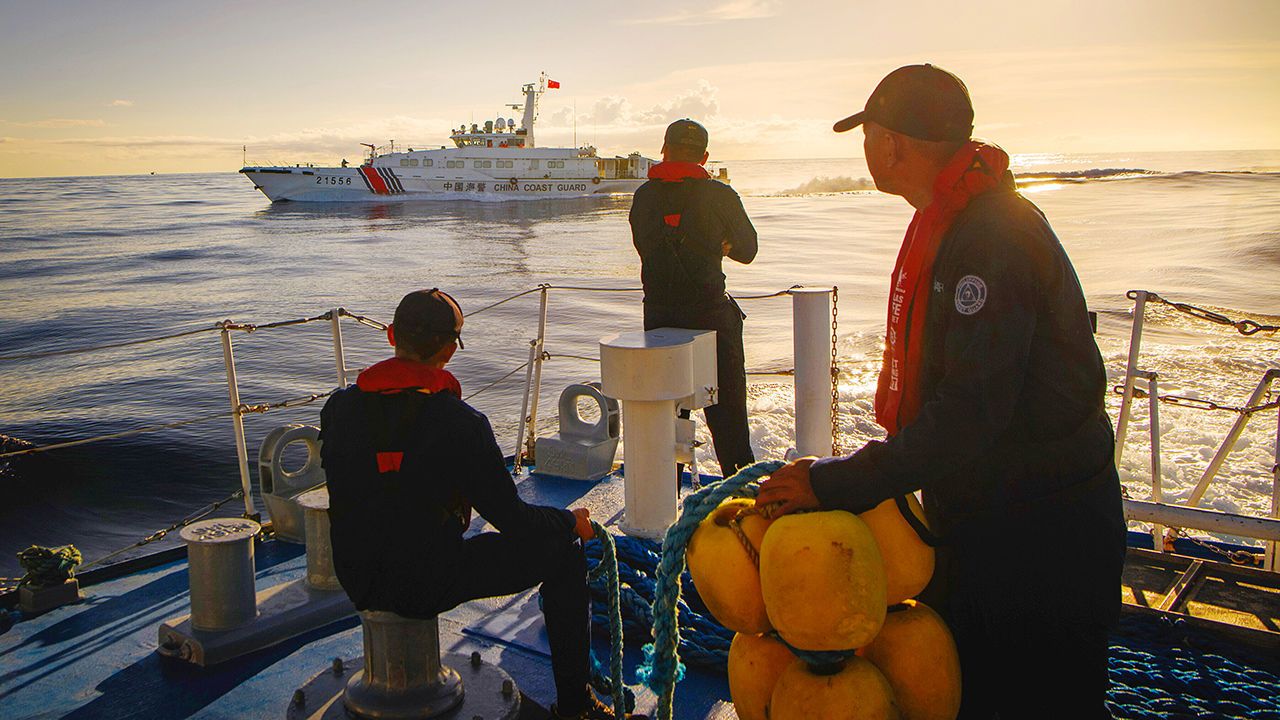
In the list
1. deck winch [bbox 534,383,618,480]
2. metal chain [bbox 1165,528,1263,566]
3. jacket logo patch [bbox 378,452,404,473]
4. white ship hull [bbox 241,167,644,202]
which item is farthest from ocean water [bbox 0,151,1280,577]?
white ship hull [bbox 241,167,644,202]

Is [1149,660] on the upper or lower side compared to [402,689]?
lower

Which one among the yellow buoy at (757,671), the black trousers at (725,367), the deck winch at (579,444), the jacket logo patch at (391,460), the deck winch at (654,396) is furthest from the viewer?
the deck winch at (579,444)

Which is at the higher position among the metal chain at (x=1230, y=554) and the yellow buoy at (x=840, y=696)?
the yellow buoy at (x=840, y=696)

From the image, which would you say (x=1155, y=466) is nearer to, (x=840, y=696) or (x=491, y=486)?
(x=840, y=696)

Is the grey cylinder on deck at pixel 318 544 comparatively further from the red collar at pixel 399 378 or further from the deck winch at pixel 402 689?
the red collar at pixel 399 378

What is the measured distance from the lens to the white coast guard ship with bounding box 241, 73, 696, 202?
177ft

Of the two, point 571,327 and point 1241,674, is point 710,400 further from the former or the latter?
point 571,327

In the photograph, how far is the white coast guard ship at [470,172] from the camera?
53844 millimetres

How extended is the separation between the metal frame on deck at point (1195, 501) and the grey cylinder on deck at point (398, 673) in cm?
220

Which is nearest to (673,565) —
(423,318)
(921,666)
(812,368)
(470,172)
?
(921,666)

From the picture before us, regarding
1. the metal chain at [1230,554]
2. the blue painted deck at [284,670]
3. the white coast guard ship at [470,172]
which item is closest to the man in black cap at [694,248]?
the blue painted deck at [284,670]

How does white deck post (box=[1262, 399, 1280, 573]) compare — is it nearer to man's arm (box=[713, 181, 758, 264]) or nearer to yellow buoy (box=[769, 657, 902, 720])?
man's arm (box=[713, 181, 758, 264])

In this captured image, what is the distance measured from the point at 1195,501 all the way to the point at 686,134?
2.84m

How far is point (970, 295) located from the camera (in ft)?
5.34
